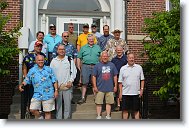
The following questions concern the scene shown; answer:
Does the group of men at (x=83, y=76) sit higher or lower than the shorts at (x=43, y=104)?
higher

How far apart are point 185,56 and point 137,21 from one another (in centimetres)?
472

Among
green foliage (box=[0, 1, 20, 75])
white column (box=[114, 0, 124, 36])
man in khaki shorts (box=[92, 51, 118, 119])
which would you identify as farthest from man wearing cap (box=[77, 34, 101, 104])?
white column (box=[114, 0, 124, 36])

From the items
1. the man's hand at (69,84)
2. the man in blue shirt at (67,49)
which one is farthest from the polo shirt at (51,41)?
the man's hand at (69,84)

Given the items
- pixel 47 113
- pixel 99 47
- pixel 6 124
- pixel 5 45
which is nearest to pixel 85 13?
pixel 99 47

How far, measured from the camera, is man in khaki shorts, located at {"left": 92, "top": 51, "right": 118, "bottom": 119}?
7.91m

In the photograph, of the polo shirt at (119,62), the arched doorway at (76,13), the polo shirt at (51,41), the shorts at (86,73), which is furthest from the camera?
the arched doorway at (76,13)

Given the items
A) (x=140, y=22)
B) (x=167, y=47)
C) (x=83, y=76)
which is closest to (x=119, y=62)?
(x=83, y=76)

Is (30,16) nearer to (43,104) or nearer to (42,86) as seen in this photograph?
(42,86)

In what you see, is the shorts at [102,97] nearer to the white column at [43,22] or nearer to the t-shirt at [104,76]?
the t-shirt at [104,76]

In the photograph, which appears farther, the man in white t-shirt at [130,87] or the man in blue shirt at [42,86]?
the man in white t-shirt at [130,87]

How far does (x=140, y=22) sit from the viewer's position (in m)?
11.9

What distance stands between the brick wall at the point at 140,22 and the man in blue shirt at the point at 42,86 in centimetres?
490

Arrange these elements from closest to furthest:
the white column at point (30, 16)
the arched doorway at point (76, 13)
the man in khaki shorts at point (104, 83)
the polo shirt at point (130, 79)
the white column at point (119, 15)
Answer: the polo shirt at point (130, 79)
the man in khaki shorts at point (104, 83)
the white column at point (30, 16)
the white column at point (119, 15)
the arched doorway at point (76, 13)

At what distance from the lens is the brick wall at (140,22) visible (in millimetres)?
11719
